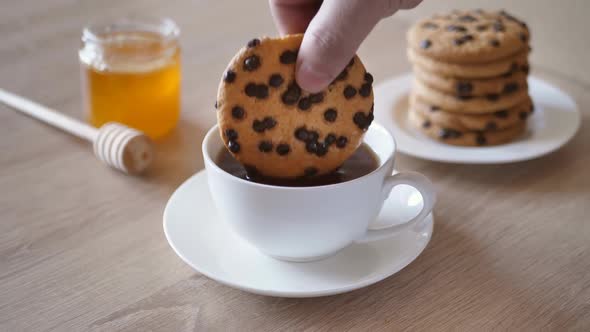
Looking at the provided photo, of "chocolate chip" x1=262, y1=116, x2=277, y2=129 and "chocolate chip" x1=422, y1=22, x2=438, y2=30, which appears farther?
"chocolate chip" x1=422, y1=22, x2=438, y2=30

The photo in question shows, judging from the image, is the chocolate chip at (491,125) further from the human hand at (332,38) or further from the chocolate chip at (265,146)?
the chocolate chip at (265,146)

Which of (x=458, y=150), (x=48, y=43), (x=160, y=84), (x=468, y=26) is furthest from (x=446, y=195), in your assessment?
(x=48, y=43)

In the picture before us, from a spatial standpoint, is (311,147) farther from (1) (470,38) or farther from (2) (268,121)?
(1) (470,38)

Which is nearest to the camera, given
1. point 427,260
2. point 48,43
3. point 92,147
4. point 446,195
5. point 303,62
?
point 303,62

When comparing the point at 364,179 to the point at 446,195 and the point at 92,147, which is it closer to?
the point at 446,195

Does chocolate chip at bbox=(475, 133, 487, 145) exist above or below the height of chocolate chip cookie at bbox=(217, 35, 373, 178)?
below

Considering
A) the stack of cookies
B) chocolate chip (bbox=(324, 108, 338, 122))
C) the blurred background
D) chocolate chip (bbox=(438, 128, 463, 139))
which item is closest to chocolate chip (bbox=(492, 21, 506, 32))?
the stack of cookies

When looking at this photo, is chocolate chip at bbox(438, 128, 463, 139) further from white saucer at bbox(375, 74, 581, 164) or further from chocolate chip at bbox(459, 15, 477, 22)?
chocolate chip at bbox(459, 15, 477, 22)

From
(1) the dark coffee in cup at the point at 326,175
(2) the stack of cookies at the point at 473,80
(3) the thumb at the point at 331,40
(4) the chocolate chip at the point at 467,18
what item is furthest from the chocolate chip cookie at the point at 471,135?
(3) the thumb at the point at 331,40
